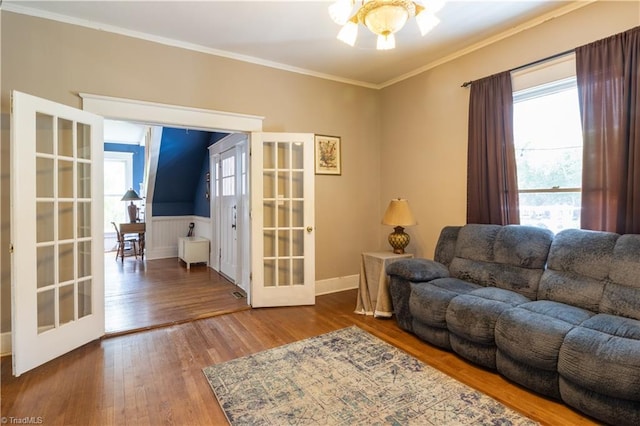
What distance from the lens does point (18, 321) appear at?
2.26m

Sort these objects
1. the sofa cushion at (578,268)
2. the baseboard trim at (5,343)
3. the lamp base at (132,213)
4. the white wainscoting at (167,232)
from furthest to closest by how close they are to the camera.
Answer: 1. the lamp base at (132,213)
2. the white wainscoting at (167,232)
3. the baseboard trim at (5,343)
4. the sofa cushion at (578,268)

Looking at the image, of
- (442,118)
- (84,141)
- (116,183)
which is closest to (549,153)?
(442,118)

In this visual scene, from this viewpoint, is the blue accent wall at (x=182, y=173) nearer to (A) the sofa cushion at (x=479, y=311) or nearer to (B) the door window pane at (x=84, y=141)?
(B) the door window pane at (x=84, y=141)

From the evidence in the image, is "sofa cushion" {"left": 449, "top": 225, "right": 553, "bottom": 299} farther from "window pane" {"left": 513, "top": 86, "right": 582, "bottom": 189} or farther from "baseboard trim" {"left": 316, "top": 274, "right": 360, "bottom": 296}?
"baseboard trim" {"left": 316, "top": 274, "right": 360, "bottom": 296}

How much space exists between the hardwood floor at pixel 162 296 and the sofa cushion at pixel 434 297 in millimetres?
1935

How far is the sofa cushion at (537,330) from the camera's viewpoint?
1.87 m

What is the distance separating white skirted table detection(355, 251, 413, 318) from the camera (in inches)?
129

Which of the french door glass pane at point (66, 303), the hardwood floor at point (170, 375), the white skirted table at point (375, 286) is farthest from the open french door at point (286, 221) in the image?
the french door glass pane at point (66, 303)

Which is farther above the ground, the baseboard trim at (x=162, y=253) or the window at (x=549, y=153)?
the window at (x=549, y=153)

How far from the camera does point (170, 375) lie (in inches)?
90.2

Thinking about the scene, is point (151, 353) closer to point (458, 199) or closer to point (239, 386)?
point (239, 386)

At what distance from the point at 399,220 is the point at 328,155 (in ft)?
4.41

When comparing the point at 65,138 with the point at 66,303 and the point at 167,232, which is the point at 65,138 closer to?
the point at 66,303

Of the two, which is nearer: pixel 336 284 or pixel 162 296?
pixel 162 296
